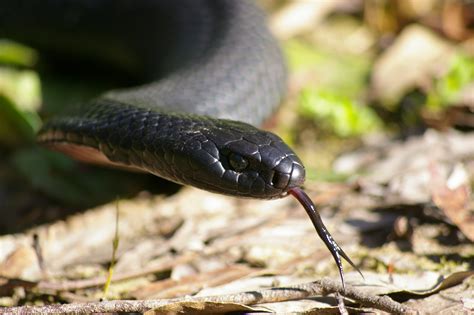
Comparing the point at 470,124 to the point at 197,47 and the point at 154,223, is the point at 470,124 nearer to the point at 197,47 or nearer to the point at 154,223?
the point at 197,47

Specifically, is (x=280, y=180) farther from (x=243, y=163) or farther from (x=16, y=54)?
(x=16, y=54)

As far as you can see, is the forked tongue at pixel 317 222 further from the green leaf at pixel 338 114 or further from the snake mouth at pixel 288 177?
the green leaf at pixel 338 114

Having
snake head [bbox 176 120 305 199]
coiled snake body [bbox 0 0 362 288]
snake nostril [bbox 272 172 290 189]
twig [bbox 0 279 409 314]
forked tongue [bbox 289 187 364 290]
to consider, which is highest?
coiled snake body [bbox 0 0 362 288]

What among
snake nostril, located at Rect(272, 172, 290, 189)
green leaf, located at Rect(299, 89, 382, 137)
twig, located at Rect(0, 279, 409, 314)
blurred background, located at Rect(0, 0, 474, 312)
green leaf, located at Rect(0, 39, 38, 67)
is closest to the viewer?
twig, located at Rect(0, 279, 409, 314)

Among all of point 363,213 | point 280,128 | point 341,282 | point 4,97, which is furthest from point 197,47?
point 341,282

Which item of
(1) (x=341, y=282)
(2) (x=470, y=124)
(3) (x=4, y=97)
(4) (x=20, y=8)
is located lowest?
(1) (x=341, y=282)

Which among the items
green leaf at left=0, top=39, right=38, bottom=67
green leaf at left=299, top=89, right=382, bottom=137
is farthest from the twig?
green leaf at left=0, top=39, right=38, bottom=67

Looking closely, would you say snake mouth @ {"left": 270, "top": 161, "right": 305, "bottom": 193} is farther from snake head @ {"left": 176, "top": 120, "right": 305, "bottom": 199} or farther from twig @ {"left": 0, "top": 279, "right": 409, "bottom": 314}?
twig @ {"left": 0, "top": 279, "right": 409, "bottom": 314}
